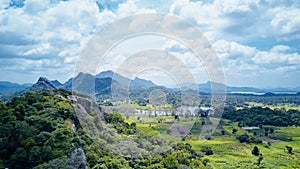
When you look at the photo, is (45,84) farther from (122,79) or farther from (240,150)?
(122,79)

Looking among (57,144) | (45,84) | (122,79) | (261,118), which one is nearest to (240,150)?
(122,79)

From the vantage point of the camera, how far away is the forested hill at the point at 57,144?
9.70 metres

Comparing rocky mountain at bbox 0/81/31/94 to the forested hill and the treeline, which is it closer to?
the treeline

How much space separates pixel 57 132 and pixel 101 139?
200 cm

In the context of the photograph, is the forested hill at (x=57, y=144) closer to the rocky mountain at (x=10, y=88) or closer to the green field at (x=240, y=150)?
the green field at (x=240, y=150)

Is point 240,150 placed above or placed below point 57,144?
below

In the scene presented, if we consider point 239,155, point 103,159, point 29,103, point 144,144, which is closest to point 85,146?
point 103,159

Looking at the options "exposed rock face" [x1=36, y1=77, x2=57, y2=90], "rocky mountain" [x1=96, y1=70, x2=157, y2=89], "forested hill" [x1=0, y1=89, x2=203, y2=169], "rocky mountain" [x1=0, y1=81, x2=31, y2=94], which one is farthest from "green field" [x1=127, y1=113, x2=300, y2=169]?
"rocky mountain" [x1=0, y1=81, x2=31, y2=94]

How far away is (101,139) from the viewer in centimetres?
1195

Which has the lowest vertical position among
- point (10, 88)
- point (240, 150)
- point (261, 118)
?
point (240, 150)

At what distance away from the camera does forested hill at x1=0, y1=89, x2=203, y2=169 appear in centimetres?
970

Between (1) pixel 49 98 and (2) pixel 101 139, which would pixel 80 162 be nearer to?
(2) pixel 101 139

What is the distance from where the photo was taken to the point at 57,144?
10242 mm

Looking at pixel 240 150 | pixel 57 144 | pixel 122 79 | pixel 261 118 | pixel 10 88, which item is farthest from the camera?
pixel 10 88
